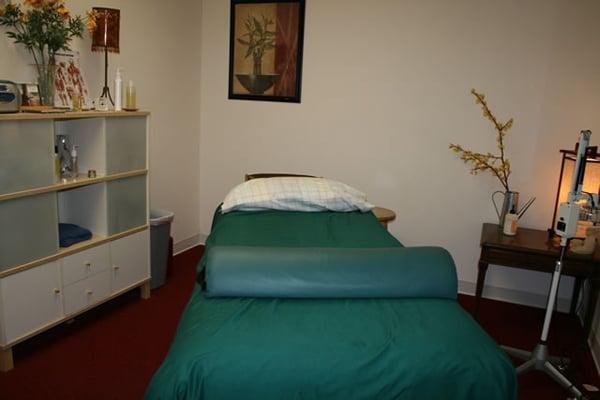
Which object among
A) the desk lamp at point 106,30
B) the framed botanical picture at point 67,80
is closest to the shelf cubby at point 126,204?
the framed botanical picture at point 67,80

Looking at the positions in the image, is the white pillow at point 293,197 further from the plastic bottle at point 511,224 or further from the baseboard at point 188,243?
the baseboard at point 188,243

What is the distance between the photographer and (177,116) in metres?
3.79

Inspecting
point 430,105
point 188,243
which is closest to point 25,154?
point 188,243

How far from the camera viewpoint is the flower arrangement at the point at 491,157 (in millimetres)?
3246

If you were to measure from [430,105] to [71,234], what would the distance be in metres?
2.41

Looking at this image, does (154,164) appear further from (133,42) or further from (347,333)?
(347,333)

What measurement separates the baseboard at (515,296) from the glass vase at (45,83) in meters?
2.87

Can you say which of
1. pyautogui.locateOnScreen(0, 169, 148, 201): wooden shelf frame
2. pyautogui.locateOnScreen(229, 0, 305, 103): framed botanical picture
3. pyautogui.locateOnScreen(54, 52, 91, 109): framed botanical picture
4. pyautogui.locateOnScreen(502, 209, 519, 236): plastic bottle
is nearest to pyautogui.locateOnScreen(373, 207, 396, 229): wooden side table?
pyautogui.locateOnScreen(502, 209, 519, 236): plastic bottle

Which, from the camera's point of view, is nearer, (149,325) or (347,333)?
(347,333)

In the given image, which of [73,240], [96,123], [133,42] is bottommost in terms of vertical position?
[73,240]

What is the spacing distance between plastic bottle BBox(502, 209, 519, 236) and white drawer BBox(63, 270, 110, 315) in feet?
7.90

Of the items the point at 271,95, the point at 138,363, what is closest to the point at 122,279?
the point at 138,363

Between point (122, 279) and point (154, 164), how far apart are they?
1008mm

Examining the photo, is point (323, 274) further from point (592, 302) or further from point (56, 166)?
point (592, 302)
